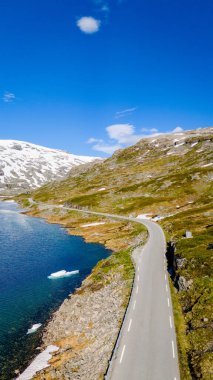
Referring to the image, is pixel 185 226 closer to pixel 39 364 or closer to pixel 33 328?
pixel 33 328

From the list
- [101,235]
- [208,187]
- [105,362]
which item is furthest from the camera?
[208,187]

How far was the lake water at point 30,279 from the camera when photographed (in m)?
46.2

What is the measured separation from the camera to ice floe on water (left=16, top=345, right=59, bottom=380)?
3856 centimetres

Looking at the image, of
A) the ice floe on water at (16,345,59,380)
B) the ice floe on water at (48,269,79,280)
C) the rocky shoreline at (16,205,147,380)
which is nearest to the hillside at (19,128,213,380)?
the rocky shoreline at (16,205,147,380)

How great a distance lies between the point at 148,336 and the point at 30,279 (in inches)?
1527

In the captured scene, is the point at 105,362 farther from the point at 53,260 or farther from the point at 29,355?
the point at 53,260

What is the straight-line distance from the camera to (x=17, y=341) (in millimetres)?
46969

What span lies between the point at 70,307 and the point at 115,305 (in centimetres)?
888

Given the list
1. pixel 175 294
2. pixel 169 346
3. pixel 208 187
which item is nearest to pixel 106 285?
pixel 175 294

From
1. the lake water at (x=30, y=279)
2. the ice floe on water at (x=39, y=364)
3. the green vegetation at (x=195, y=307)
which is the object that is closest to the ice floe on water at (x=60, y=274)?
the lake water at (x=30, y=279)

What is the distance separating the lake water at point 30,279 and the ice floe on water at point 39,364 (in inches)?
51.1

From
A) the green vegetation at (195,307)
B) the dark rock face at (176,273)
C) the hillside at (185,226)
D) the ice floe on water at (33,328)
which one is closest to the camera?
the green vegetation at (195,307)

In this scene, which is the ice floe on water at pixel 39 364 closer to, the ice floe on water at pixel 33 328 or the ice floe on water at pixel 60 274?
the ice floe on water at pixel 33 328

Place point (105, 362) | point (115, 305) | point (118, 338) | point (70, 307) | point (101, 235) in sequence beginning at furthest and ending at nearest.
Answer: point (101, 235) < point (70, 307) < point (115, 305) < point (118, 338) < point (105, 362)
